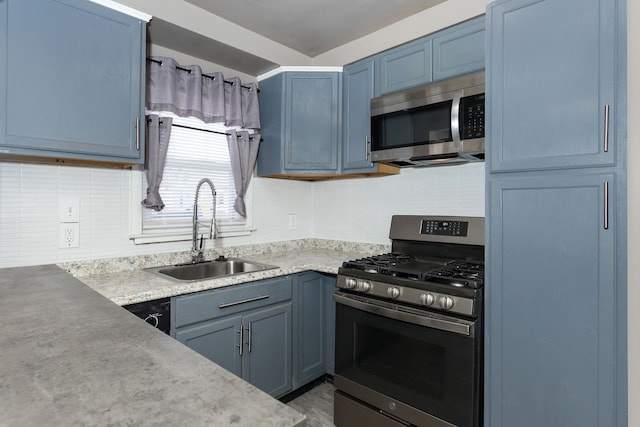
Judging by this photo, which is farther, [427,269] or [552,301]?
[427,269]

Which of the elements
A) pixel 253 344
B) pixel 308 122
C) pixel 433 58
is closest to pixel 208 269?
pixel 253 344

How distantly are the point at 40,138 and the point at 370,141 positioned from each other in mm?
1778

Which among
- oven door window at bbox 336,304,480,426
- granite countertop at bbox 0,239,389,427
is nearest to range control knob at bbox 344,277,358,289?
oven door window at bbox 336,304,480,426

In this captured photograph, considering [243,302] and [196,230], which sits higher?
[196,230]

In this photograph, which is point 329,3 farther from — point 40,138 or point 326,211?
point 40,138

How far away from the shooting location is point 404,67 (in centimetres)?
222

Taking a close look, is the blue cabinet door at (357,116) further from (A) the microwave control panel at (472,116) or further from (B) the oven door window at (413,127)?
(A) the microwave control panel at (472,116)

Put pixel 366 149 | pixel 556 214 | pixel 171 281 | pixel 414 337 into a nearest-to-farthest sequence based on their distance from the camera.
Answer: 1. pixel 556 214
2. pixel 414 337
3. pixel 171 281
4. pixel 366 149

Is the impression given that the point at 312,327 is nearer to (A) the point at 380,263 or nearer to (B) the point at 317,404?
(B) the point at 317,404

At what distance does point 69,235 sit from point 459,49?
2.35 m

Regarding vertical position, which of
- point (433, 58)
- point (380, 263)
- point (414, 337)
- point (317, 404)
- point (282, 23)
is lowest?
point (317, 404)

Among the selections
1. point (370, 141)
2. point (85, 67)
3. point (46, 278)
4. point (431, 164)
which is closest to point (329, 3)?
point (370, 141)

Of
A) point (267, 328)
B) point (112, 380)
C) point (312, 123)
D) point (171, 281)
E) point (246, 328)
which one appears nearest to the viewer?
point (112, 380)

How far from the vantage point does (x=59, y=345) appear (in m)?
0.75
